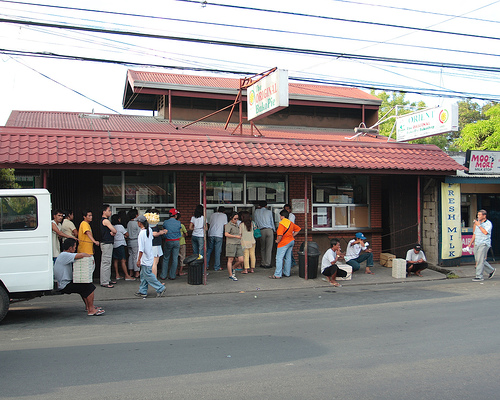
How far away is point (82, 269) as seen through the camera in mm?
7371

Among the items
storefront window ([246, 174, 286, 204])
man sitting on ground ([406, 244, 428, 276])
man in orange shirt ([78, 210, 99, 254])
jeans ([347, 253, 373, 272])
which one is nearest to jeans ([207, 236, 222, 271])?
storefront window ([246, 174, 286, 204])

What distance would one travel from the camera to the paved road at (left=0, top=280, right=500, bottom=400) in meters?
4.52

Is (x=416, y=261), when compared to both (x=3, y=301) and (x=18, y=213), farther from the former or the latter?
(x=3, y=301)

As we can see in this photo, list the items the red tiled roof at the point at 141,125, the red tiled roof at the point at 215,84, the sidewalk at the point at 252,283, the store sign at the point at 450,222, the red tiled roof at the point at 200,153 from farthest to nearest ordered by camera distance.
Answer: the red tiled roof at the point at 215,84 < the store sign at the point at 450,222 < the red tiled roof at the point at 141,125 < the sidewalk at the point at 252,283 < the red tiled roof at the point at 200,153

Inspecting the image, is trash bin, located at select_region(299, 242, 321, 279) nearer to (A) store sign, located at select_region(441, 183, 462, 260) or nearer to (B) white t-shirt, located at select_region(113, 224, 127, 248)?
(A) store sign, located at select_region(441, 183, 462, 260)

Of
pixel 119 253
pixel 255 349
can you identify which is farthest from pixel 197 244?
pixel 255 349

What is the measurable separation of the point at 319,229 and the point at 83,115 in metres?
8.59

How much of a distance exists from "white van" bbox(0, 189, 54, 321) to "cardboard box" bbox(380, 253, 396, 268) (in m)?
9.46

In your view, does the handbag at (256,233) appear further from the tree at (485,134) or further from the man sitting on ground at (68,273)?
the tree at (485,134)

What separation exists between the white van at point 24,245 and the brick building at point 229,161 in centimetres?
216

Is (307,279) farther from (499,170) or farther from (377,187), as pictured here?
(499,170)

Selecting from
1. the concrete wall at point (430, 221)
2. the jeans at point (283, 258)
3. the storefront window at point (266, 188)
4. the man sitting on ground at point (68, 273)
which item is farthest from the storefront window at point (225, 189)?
the man sitting on ground at point (68, 273)

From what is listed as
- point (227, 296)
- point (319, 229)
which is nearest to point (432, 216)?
point (319, 229)

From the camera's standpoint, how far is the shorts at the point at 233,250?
36.7 ft
